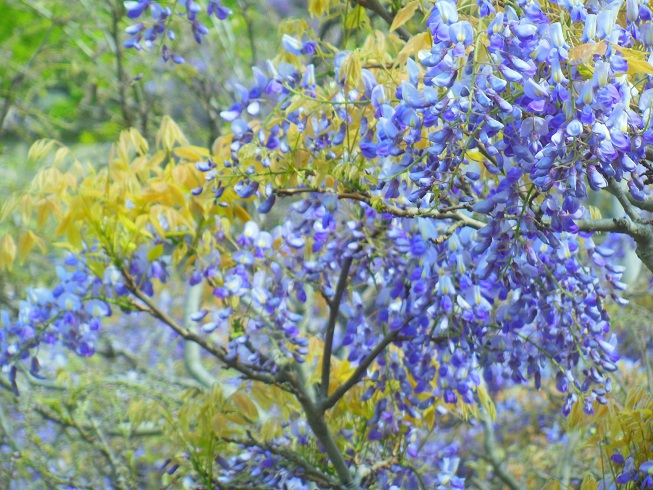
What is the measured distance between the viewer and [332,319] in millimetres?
2514

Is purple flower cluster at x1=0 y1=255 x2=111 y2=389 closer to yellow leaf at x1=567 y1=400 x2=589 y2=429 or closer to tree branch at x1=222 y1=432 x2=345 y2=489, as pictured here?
tree branch at x1=222 y1=432 x2=345 y2=489

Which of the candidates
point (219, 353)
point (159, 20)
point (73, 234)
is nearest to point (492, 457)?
point (219, 353)

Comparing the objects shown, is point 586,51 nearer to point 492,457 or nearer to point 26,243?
point 26,243

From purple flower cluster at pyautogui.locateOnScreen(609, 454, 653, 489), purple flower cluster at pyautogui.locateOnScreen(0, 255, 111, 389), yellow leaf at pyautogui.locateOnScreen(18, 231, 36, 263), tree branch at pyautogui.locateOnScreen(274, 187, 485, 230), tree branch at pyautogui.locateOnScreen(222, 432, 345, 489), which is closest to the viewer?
tree branch at pyautogui.locateOnScreen(274, 187, 485, 230)

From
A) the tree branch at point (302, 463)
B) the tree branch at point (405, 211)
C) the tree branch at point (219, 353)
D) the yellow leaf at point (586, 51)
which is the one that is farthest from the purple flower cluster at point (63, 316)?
the yellow leaf at point (586, 51)

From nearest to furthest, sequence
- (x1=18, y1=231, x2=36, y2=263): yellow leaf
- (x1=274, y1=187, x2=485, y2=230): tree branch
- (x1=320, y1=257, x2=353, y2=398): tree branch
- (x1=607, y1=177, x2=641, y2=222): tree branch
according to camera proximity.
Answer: (x1=607, y1=177, x2=641, y2=222): tree branch → (x1=274, y1=187, x2=485, y2=230): tree branch → (x1=320, y1=257, x2=353, y2=398): tree branch → (x1=18, y1=231, x2=36, y2=263): yellow leaf

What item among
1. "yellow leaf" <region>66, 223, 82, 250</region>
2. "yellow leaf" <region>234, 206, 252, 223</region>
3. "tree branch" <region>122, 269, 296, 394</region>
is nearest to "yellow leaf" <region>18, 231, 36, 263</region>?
"yellow leaf" <region>66, 223, 82, 250</region>

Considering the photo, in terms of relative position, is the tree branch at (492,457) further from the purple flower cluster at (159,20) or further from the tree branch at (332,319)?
the purple flower cluster at (159,20)

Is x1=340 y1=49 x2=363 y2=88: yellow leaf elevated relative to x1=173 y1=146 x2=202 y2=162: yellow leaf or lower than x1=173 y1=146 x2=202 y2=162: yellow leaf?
lower

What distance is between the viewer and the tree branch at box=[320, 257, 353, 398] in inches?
96.8

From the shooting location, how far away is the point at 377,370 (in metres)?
2.78

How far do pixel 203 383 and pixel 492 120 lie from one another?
12.4 feet

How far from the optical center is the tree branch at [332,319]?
246 cm

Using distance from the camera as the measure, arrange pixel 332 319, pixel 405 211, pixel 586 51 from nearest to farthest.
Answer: pixel 586 51 < pixel 405 211 < pixel 332 319
